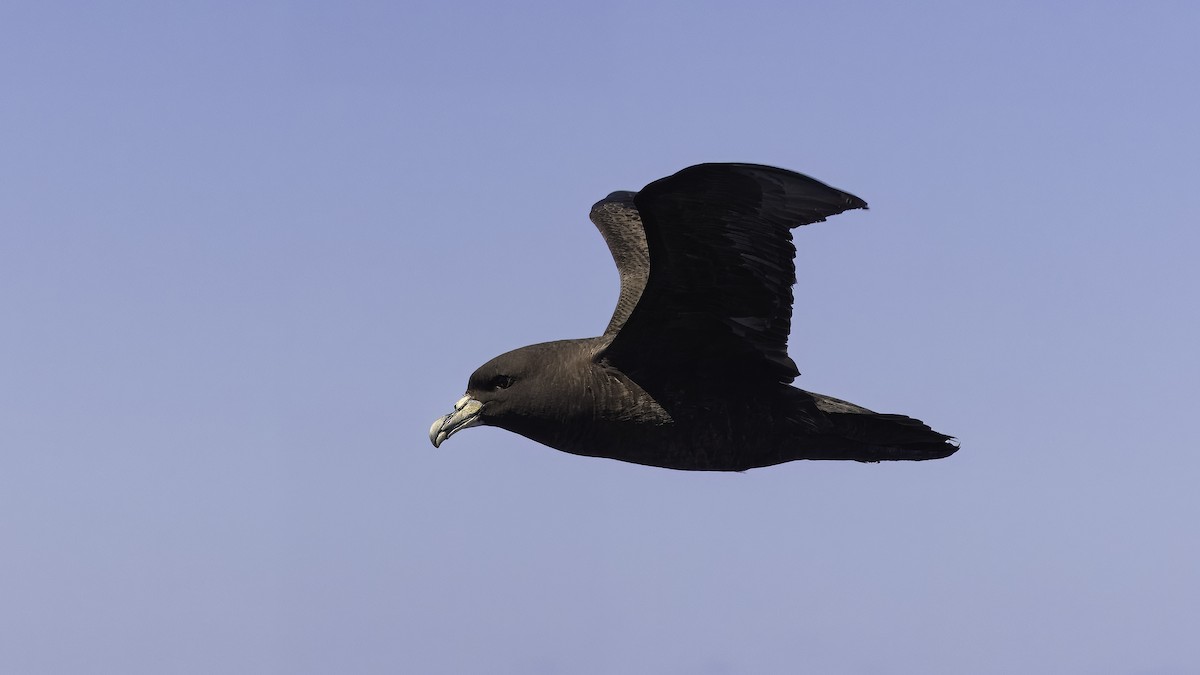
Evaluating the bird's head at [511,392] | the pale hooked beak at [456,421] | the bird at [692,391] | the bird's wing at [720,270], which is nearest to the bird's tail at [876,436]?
the bird at [692,391]

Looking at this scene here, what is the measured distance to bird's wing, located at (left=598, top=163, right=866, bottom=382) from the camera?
11000 millimetres

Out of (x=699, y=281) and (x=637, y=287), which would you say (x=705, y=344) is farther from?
(x=637, y=287)

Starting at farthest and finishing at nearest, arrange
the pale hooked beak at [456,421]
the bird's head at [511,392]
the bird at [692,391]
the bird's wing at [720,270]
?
the pale hooked beak at [456,421], the bird's head at [511,392], the bird at [692,391], the bird's wing at [720,270]

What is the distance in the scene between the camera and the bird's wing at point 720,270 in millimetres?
11000

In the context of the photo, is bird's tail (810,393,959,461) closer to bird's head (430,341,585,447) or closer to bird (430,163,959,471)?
bird (430,163,959,471)

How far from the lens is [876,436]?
12.3 metres

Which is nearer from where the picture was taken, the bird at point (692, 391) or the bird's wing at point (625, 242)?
the bird at point (692, 391)

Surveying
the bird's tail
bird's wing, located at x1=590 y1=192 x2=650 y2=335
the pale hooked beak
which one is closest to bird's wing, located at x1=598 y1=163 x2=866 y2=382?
the bird's tail

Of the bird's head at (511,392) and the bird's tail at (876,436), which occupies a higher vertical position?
the bird's head at (511,392)

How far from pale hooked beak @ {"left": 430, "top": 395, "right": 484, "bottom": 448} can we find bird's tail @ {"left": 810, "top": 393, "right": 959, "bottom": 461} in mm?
2532

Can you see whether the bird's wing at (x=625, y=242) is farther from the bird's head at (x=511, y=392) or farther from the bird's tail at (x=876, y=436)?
the bird's tail at (x=876, y=436)

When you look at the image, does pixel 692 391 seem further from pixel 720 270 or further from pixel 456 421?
pixel 456 421

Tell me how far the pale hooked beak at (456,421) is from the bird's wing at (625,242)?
1560 millimetres

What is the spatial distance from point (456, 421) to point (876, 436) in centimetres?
312
